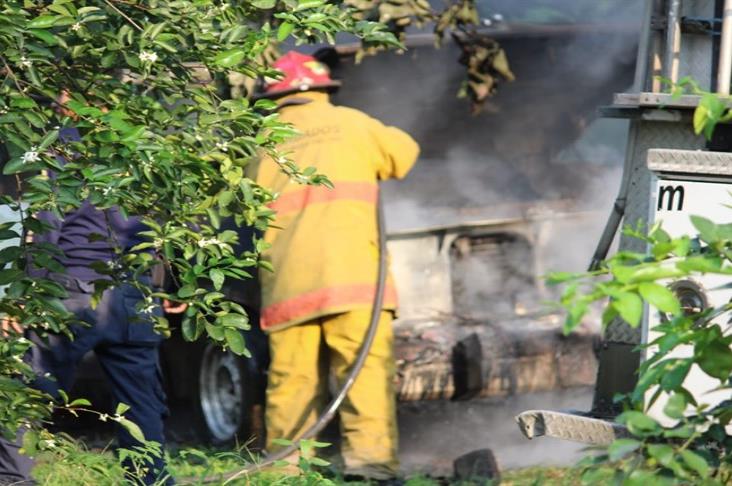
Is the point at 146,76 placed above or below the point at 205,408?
above

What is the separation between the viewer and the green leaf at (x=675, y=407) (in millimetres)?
2520

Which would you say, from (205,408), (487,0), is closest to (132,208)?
(205,408)

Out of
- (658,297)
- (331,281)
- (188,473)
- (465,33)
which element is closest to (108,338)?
(188,473)

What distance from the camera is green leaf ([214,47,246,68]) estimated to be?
3.43 m

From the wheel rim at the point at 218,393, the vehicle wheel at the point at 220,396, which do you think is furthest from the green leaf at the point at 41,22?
the wheel rim at the point at 218,393

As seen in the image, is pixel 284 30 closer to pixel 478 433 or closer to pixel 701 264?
pixel 701 264

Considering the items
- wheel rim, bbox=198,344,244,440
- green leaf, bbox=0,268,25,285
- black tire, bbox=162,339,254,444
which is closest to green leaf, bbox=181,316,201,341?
green leaf, bbox=0,268,25,285

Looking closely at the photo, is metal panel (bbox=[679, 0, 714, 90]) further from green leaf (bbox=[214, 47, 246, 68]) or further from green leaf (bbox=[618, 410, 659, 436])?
green leaf (bbox=[618, 410, 659, 436])

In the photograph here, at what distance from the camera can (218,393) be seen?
7723 mm

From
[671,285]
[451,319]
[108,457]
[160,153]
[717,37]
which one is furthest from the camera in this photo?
[451,319]

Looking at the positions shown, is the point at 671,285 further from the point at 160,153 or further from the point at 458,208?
the point at 458,208

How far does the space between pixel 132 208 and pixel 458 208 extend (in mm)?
4642

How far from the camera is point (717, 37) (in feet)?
16.3

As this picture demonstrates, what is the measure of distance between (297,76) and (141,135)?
3637 mm
